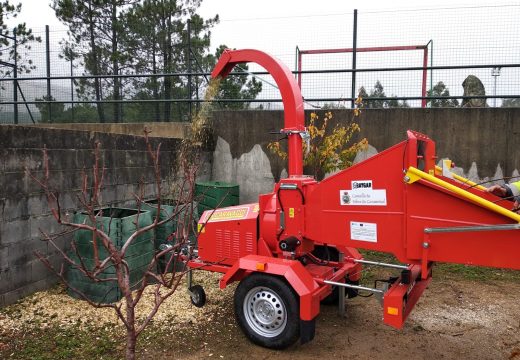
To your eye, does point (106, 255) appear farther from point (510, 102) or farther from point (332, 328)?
point (510, 102)

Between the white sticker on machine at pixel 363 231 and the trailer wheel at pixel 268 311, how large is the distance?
0.77 metres

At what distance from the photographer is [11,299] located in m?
4.55

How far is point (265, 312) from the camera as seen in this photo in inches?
153

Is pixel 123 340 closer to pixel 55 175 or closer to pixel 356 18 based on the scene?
pixel 55 175

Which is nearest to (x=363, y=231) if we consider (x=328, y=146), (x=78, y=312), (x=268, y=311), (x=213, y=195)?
(x=268, y=311)

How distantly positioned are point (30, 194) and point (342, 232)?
360cm

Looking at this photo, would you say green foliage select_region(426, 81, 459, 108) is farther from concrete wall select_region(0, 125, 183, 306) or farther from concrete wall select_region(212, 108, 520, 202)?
concrete wall select_region(0, 125, 183, 306)

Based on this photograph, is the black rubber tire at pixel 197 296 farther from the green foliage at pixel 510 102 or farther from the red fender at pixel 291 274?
the green foliage at pixel 510 102

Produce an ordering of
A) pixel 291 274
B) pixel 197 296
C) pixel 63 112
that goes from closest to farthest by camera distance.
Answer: pixel 291 274 < pixel 197 296 < pixel 63 112

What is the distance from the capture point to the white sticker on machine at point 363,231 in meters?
3.52

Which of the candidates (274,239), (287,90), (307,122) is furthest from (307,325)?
(307,122)

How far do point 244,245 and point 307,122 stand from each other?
14.3ft

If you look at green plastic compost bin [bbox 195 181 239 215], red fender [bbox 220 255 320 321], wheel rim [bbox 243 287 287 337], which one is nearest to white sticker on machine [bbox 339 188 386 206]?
red fender [bbox 220 255 320 321]

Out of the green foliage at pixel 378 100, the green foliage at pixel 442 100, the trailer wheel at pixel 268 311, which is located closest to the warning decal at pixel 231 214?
the trailer wheel at pixel 268 311
